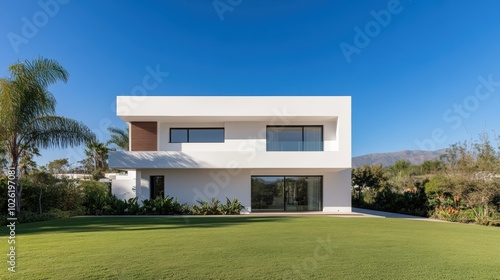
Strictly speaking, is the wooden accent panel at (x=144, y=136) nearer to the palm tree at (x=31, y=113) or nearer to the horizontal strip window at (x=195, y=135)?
the horizontal strip window at (x=195, y=135)

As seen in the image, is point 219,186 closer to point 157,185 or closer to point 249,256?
point 157,185

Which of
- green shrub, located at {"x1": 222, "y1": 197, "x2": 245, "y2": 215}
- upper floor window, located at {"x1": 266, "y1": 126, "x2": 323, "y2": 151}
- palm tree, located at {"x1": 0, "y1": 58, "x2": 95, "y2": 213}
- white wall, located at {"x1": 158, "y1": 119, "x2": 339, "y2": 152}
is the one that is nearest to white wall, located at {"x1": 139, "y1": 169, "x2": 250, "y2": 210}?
green shrub, located at {"x1": 222, "y1": 197, "x2": 245, "y2": 215}

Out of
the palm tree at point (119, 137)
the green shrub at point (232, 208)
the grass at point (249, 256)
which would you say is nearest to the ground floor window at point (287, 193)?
the green shrub at point (232, 208)

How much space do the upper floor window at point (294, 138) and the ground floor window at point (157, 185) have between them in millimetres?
6955

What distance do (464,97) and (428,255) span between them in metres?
11.6

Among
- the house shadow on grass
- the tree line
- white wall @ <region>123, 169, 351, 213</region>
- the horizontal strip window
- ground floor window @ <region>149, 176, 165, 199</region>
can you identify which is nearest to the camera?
the house shadow on grass

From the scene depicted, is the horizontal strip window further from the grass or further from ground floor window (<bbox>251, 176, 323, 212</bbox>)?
the grass

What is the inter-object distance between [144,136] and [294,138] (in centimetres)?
925

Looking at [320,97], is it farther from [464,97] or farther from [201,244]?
[201,244]

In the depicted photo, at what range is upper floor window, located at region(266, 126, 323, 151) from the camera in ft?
58.4

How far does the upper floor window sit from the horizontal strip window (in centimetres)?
320

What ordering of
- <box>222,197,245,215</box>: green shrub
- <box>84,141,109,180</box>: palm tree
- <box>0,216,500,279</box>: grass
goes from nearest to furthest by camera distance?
<box>0,216,500,279</box>: grass, <box>222,197,245,215</box>: green shrub, <box>84,141,109,180</box>: palm tree

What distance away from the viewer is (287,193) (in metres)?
18.5

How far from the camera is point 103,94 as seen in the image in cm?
1848
